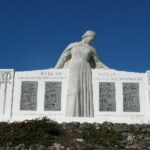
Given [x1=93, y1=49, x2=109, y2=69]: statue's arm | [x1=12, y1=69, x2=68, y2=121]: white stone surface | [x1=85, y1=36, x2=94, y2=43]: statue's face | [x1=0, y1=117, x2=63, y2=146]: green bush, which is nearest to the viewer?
[x1=0, y1=117, x2=63, y2=146]: green bush

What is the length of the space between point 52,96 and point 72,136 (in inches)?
265

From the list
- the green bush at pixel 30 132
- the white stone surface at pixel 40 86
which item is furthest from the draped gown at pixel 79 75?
the green bush at pixel 30 132

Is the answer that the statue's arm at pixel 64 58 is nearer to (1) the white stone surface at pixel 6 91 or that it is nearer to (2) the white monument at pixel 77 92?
(2) the white monument at pixel 77 92

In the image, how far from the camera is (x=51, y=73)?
86.2 feet

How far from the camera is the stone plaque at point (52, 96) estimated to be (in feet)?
83.9

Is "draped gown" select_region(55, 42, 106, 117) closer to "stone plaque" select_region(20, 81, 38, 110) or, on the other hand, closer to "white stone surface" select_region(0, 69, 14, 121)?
"stone plaque" select_region(20, 81, 38, 110)

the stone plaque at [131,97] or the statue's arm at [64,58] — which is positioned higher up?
the statue's arm at [64,58]

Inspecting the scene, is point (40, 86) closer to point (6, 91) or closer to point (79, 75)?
point (6, 91)

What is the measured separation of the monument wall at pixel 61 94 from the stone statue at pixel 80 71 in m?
0.36

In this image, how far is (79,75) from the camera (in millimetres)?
25672

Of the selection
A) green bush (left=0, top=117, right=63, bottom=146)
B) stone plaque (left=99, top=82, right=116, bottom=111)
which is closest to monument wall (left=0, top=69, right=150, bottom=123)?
stone plaque (left=99, top=82, right=116, bottom=111)

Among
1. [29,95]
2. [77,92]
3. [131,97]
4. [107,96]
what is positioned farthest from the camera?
[29,95]

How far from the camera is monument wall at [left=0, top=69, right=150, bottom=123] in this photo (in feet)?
83.5

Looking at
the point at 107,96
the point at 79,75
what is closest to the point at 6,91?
the point at 79,75
